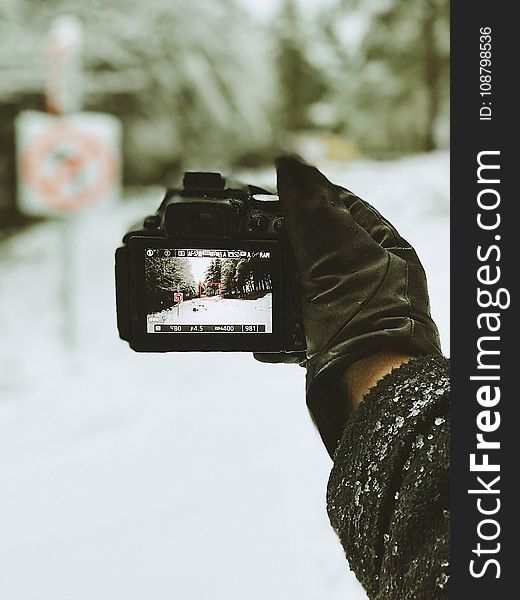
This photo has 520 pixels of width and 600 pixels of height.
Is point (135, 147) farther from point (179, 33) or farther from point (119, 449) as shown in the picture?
point (119, 449)

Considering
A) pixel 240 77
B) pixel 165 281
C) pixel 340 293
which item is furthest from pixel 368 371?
pixel 240 77

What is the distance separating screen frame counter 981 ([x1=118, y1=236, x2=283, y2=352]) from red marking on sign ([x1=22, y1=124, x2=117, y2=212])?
253 millimetres

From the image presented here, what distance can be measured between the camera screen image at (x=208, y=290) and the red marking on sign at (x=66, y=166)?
265 mm

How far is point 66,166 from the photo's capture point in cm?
79

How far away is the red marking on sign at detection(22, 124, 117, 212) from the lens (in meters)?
0.78

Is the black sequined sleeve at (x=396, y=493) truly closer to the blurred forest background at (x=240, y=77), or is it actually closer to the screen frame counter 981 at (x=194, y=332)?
the screen frame counter 981 at (x=194, y=332)

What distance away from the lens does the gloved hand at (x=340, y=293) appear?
0.57m

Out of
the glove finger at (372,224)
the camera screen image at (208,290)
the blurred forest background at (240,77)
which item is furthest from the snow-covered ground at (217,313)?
the blurred forest background at (240,77)

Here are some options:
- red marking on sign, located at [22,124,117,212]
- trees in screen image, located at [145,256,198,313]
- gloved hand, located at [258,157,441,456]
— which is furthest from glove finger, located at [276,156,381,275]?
red marking on sign, located at [22,124,117,212]

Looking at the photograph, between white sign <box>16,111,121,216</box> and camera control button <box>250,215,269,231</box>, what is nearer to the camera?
camera control button <box>250,215,269,231</box>

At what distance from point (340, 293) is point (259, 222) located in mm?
104

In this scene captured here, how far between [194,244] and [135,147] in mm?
307

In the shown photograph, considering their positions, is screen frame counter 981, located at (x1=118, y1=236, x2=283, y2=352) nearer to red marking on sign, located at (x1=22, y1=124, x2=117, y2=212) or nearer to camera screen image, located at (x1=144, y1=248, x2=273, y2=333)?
camera screen image, located at (x1=144, y1=248, x2=273, y2=333)

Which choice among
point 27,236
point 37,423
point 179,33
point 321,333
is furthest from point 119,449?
point 179,33
